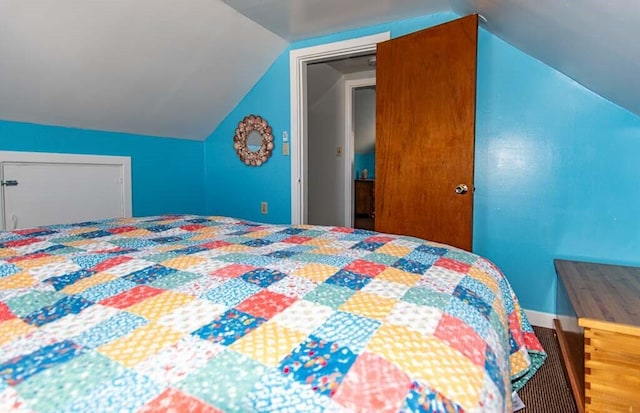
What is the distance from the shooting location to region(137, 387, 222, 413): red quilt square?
0.43 meters

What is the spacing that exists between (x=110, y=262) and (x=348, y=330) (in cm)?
73

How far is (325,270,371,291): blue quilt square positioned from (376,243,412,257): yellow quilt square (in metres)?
0.25

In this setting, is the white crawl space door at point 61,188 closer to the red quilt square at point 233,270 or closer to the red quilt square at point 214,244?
the red quilt square at point 214,244

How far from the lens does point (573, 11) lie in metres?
1.39

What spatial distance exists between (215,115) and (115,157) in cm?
93

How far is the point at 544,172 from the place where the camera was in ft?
7.13

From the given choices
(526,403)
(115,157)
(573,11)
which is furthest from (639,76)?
(115,157)

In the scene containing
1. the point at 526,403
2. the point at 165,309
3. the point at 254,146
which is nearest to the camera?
the point at 165,309

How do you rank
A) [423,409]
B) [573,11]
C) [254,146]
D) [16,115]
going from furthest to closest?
[254,146], [16,115], [573,11], [423,409]

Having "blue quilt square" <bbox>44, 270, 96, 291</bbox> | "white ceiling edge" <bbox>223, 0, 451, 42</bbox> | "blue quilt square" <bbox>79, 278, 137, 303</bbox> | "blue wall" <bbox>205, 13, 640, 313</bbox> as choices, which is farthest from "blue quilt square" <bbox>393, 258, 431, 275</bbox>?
"white ceiling edge" <bbox>223, 0, 451, 42</bbox>

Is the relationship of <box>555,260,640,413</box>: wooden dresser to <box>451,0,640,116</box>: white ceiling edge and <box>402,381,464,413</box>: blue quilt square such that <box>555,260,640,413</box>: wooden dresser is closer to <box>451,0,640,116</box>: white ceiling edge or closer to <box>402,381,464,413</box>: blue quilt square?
<box>451,0,640,116</box>: white ceiling edge

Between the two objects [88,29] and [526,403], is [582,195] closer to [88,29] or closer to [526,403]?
[526,403]

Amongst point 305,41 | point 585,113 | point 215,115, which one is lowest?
point 585,113

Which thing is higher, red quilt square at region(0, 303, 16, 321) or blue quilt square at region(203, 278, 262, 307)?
blue quilt square at region(203, 278, 262, 307)
